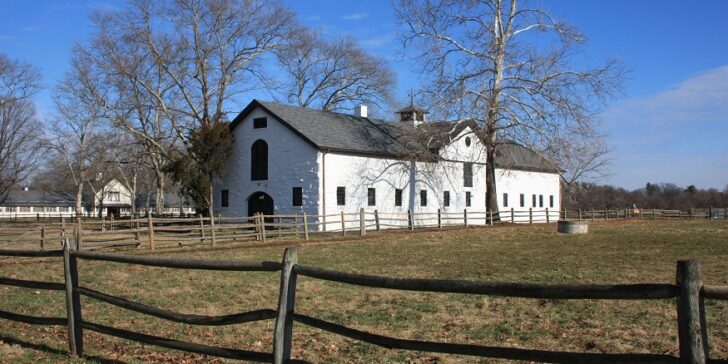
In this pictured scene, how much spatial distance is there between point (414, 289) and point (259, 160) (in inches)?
1320

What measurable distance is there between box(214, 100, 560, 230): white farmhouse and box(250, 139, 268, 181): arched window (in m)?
0.06

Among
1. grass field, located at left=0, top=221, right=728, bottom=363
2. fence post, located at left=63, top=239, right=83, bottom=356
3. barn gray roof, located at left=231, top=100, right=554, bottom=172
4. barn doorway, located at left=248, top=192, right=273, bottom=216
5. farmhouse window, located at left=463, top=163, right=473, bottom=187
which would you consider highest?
barn gray roof, located at left=231, top=100, right=554, bottom=172

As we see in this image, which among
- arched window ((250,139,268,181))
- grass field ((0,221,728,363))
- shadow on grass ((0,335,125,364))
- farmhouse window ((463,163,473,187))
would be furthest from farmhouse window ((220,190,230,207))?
shadow on grass ((0,335,125,364))

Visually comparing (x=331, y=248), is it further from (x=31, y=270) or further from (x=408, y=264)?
(x=31, y=270)

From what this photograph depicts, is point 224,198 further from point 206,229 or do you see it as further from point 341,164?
point 206,229

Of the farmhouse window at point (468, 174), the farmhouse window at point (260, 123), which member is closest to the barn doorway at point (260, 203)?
the farmhouse window at point (260, 123)

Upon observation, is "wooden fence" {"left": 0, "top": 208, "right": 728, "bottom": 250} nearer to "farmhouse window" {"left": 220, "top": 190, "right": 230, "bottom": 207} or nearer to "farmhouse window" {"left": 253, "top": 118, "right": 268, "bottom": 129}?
"farmhouse window" {"left": 220, "top": 190, "right": 230, "bottom": 207}

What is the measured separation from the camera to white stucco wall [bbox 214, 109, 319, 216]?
3559 cm

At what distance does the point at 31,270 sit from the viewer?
56.4ft

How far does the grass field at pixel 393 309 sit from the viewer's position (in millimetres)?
7520

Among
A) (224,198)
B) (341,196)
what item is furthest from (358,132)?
(224,198)

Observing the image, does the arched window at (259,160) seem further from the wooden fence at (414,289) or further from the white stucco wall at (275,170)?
the wooden fence at (414,289)

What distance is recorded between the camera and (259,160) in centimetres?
3791

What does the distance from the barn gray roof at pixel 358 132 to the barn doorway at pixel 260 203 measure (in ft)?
14.9
